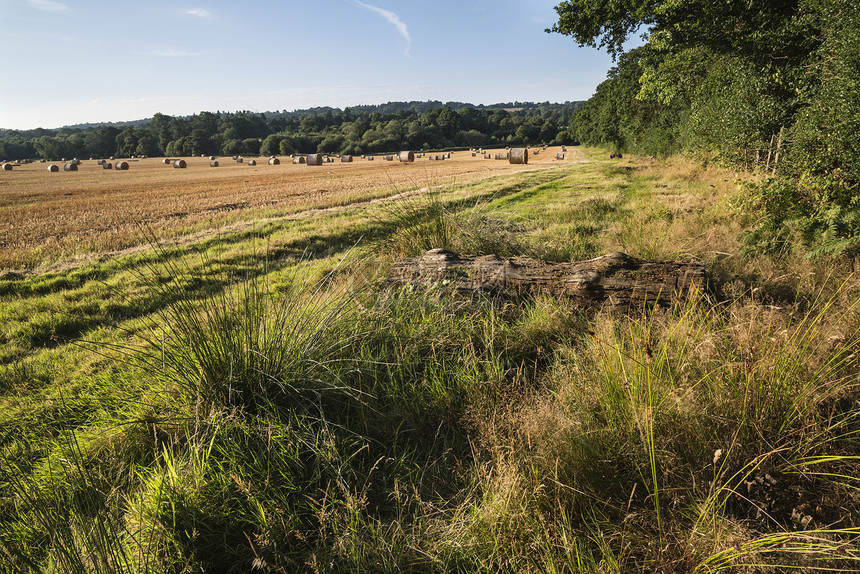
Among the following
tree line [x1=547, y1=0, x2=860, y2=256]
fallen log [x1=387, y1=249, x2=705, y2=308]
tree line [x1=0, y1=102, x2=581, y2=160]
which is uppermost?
tree line [x1=0, y1=102, x2=581, y2=160]

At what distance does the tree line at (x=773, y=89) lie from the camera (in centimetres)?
585

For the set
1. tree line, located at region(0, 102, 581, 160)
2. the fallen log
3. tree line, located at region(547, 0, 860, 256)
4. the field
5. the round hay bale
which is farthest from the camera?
tree line, located at region(0, 102, 581, 160)

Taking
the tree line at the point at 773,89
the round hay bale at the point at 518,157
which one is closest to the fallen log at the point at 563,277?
the tree line at the point at 773,89

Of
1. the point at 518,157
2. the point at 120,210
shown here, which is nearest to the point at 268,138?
the point at 518,157

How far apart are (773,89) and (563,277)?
1203 cm

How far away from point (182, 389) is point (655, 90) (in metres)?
23.2

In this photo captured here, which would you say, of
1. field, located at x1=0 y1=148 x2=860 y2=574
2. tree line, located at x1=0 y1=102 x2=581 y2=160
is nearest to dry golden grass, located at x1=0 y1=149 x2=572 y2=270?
field, located at x1=0 y1=148 x2=860 y2=574

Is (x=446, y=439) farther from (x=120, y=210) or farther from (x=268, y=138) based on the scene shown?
(x=268, y=138)

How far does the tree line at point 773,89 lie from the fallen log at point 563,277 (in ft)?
6.64

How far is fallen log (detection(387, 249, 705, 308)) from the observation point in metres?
3.79

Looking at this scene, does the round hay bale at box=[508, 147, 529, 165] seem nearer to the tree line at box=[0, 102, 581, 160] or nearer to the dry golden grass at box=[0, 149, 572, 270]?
the dry golden grass at box=[0, 149, 572, 270]

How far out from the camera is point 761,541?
4.78 feet

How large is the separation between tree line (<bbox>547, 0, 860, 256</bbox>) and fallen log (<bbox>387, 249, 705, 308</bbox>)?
6.64 ft

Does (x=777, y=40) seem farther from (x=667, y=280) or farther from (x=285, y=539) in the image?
(x=285, y=539)
